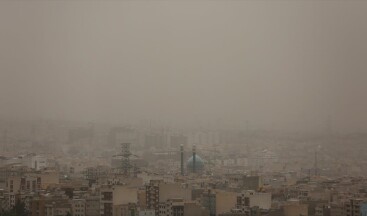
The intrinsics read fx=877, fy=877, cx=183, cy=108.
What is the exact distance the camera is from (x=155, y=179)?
872 centimetres

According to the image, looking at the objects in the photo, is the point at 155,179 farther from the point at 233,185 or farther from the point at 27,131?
the point at 27,131

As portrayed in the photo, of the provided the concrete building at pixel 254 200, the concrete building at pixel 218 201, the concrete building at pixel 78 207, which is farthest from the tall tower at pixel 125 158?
the concrete building at pixel 254 200

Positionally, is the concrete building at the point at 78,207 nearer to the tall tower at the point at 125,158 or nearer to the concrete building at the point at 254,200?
the concrete building at the point at 254,200

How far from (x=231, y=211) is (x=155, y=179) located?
163 centimetres

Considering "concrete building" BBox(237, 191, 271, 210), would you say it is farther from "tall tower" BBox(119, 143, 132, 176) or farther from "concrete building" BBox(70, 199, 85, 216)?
"tall tower" BBox(119, 143, 132, 176)

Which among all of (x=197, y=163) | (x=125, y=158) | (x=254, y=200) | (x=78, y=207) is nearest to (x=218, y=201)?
(x=254, y=200)

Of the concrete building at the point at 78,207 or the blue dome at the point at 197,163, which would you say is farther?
the blue dome at the point at 197,163

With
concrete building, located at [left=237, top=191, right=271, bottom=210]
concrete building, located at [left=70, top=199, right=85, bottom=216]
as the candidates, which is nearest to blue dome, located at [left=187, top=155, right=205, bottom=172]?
concrete building, located at [left=237, top=191, right=271, bottom=210]

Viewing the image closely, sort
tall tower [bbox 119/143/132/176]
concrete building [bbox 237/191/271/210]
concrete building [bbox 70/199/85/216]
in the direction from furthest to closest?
tall tower [bbox 119/143/132/176] < concrete building [bbox 70/199/85/216] < concrete building [bbox 237/191/271/210]

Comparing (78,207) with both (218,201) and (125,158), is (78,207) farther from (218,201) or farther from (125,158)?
(125,158)

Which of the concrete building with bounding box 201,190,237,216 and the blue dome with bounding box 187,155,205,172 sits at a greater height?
the blue dome with bounding box 187,155,205,172

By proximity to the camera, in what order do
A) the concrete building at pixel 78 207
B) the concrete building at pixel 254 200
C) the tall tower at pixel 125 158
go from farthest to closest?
the tall tower at pixel 125 158, the concrete building at pixel 78 207, the concrete building at pixel 254 200

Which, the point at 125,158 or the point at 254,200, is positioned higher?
the point at 125,158

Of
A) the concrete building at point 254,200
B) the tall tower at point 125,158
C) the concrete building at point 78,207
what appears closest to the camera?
the concrete building at point 254,200
